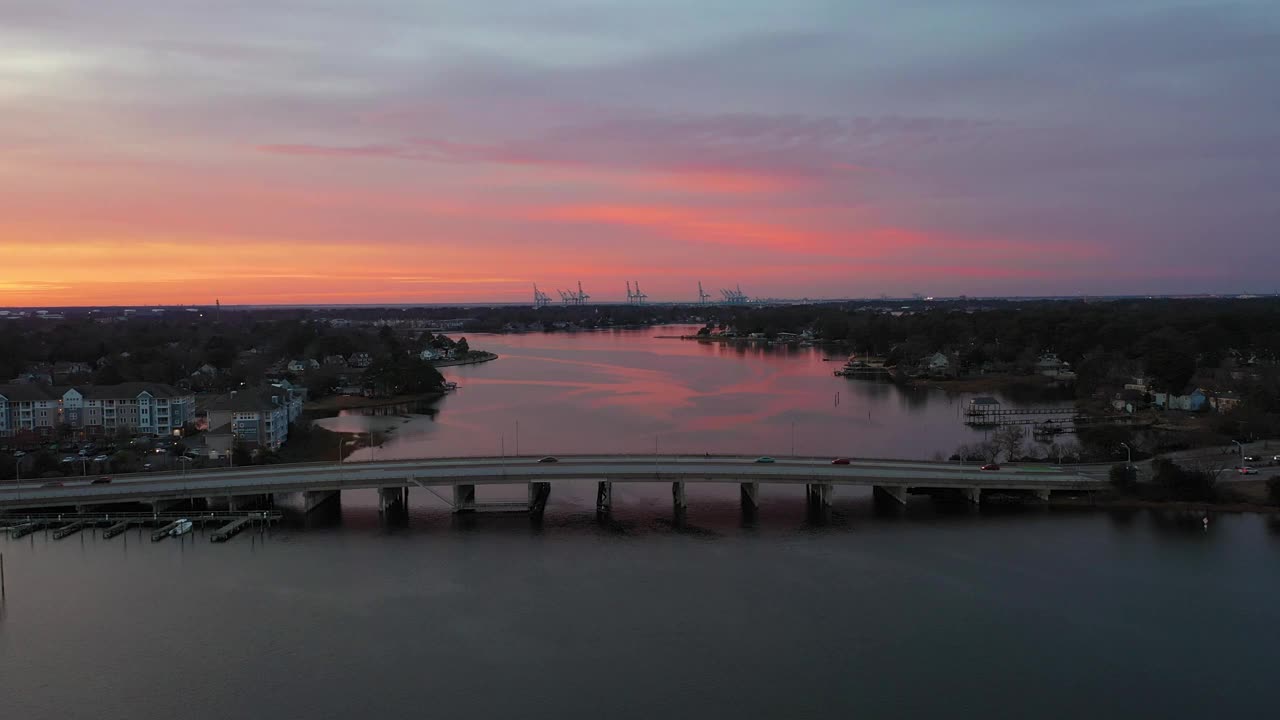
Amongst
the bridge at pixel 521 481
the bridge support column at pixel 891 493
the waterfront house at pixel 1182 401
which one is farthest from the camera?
the waterfront house at pixel 1182 401

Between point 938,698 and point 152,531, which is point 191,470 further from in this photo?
point 938,698

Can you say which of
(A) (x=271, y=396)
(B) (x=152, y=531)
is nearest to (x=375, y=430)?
(A) (x=271, y=396)

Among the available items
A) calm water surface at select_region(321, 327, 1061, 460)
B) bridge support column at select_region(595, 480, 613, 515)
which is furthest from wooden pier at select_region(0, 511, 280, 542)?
calm water surface at select_region(321, 327, 1061, 460)

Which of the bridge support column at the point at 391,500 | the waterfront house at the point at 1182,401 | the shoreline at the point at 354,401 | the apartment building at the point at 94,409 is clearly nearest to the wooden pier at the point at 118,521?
the bridge support column at the point at 391,500

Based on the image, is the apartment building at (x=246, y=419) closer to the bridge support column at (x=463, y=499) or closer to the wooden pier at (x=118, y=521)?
the wooden pier at (x=118, y=521)

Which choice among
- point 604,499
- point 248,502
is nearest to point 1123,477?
point 604,499

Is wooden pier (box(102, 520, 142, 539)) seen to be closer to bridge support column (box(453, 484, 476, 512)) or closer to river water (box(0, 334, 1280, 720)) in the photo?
river water (box(0, 334, 1280, 720))

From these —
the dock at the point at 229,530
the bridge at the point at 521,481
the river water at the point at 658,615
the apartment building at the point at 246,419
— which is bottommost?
the river water at the point at 658,615
